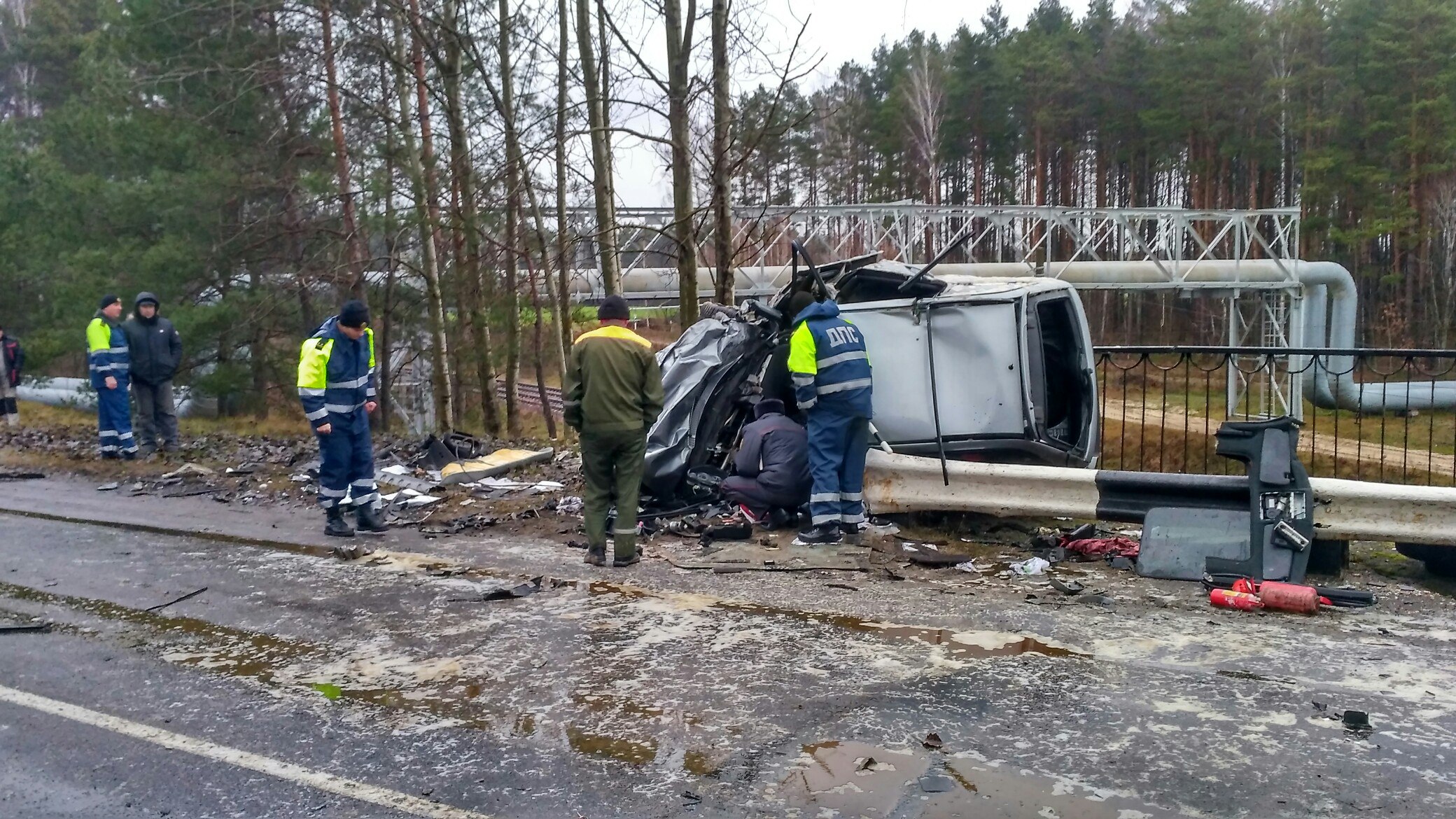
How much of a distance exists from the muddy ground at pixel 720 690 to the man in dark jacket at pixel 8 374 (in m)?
12.1

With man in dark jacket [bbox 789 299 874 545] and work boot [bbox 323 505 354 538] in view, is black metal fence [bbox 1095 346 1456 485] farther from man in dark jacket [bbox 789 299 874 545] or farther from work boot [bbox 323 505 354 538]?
work boot [bbox 323 505 354 538]

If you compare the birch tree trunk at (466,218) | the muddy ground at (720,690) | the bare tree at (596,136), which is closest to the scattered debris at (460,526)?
the muddy ground at (720,690)

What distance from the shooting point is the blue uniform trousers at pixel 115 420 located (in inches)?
504

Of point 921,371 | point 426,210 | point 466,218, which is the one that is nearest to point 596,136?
point 466,218

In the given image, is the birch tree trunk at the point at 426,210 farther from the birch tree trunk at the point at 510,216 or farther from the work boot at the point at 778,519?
the work boot at the point at 778,519

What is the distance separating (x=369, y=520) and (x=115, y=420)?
20.3ft

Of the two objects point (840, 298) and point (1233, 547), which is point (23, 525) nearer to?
point (840, 298)

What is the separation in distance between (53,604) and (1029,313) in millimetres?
6442

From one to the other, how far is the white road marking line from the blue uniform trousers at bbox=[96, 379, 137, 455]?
8.77 meters

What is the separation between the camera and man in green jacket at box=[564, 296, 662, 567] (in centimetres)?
720

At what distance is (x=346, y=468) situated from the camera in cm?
849

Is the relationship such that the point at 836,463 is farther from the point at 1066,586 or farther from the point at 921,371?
the point at 1066,586

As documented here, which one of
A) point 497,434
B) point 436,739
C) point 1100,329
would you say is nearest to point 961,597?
point 436,739

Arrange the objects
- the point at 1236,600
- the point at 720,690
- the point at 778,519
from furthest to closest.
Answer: the point at 778,519 → the point at 1236,600 → the point at 720,690
